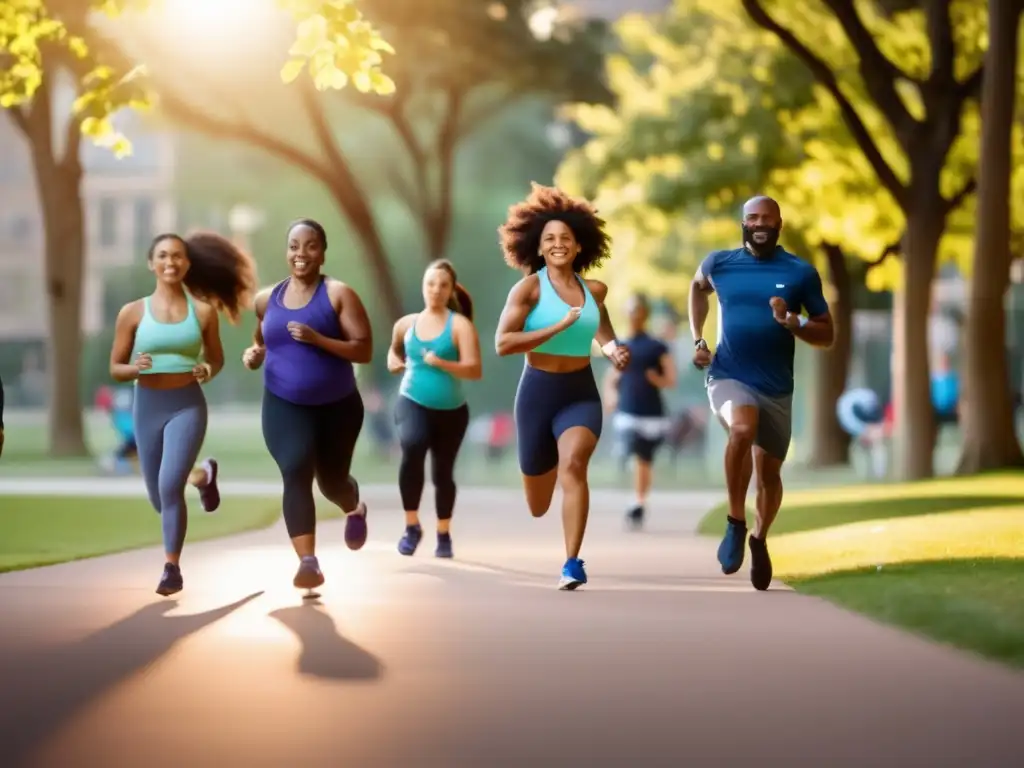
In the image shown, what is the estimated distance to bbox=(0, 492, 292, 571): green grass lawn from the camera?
16781 mm

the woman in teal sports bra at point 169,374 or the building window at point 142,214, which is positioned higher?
the building window at point 142,214

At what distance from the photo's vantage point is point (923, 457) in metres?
26.1

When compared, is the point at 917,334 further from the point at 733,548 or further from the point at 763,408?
the point at 763,408

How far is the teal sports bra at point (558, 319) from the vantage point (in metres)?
12.3

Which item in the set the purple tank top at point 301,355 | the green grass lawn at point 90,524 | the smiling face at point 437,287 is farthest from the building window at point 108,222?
the purple tank top at point 301,355

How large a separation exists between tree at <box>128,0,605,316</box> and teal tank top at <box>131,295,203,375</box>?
20.1 meters

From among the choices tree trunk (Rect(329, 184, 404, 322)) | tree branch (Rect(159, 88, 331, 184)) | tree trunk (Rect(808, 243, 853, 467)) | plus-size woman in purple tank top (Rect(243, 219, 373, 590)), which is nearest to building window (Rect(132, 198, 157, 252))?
tree trunk (Rect(329, 184, 404, 322))

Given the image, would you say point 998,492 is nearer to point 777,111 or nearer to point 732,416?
point 732,416

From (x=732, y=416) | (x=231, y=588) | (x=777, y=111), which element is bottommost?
(x=231, y=588)

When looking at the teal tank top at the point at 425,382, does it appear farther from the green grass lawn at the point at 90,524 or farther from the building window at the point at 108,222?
the building window at the point at 108,222

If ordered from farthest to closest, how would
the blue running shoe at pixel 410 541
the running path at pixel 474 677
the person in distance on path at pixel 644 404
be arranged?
the person in distance on path at pixel 644 404 < the blue running shoe at pixel 410 541 < the running path at pixel 474 677

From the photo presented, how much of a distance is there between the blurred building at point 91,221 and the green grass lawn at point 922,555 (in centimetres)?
8874

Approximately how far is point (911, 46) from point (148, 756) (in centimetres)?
2519

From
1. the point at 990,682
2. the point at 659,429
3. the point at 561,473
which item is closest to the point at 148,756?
the point at 990,682
